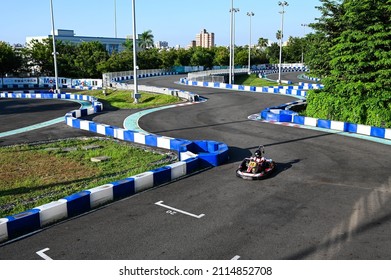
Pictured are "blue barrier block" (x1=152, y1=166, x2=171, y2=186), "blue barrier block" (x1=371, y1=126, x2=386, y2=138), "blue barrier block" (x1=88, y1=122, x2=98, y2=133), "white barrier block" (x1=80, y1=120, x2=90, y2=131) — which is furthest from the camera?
"white barrier block" (x1=80, y1=120, x2=90, y2=131)

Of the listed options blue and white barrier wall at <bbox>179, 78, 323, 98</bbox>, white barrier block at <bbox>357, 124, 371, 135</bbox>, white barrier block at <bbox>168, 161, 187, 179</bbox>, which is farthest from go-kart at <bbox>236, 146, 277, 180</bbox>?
blue and white barrier wall at <bbox>179, 78, 323, 98</bbox>

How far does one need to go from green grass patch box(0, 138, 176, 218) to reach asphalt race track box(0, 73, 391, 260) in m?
1.80

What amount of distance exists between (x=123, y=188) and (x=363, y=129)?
1309 centimetres

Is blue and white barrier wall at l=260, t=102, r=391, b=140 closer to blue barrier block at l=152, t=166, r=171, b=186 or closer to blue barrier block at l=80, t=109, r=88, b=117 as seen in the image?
blue barrier block at l=152, t=166, r=171, b=186

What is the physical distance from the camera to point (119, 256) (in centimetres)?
738

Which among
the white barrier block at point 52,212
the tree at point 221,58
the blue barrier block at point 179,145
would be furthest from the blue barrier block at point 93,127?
the tree at point 221,58

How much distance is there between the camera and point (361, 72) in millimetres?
21281

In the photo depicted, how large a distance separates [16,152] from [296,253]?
500 inches

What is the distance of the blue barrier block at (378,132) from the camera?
17911 mm

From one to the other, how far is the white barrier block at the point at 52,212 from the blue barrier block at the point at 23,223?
125mm

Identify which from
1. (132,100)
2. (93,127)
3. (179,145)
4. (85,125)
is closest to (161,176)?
(179,145)

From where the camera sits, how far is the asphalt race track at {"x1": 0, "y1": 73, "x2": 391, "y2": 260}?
7613 mm

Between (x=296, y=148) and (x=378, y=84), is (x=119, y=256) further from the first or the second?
(x=378, y=84)

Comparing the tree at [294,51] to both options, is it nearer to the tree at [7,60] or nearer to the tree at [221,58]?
the tree at [221,58]
